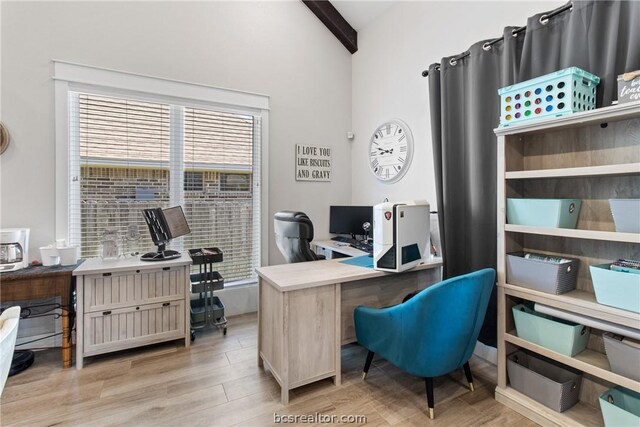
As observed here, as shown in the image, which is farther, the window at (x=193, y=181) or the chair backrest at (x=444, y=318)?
the window at (x=193, y=181)

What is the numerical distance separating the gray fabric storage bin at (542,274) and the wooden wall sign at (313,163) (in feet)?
7.78

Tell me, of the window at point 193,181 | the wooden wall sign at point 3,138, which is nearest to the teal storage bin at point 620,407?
the window at point 193,181

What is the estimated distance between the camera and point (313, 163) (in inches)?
150

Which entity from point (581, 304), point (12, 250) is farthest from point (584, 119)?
point (12, 250)

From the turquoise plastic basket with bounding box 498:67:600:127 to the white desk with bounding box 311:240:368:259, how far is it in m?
1.68

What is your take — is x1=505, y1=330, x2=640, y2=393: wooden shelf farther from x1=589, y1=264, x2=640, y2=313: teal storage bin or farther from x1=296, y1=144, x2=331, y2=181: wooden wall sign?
x1=296, y1=144, x2=331, y2=181: wooden wall sign

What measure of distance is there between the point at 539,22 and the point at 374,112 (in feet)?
6.15

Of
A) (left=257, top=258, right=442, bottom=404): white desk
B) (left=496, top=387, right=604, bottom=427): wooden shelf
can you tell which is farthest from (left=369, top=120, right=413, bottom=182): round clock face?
(left=496, top=387, right=604, bottom=427): wooden shelf

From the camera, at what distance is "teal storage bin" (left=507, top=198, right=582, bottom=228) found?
1.69m

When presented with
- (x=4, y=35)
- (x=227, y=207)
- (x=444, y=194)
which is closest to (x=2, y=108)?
(x=4, y=35)

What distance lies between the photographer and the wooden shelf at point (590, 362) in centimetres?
143

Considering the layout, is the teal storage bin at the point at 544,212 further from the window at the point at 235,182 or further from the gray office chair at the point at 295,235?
the window at the point at 235,182

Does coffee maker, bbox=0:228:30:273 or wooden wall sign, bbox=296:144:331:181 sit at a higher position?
wooden wall sign, bbox=296:144:331:181

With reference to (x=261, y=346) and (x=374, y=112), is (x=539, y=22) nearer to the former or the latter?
(x=374, y=112)
